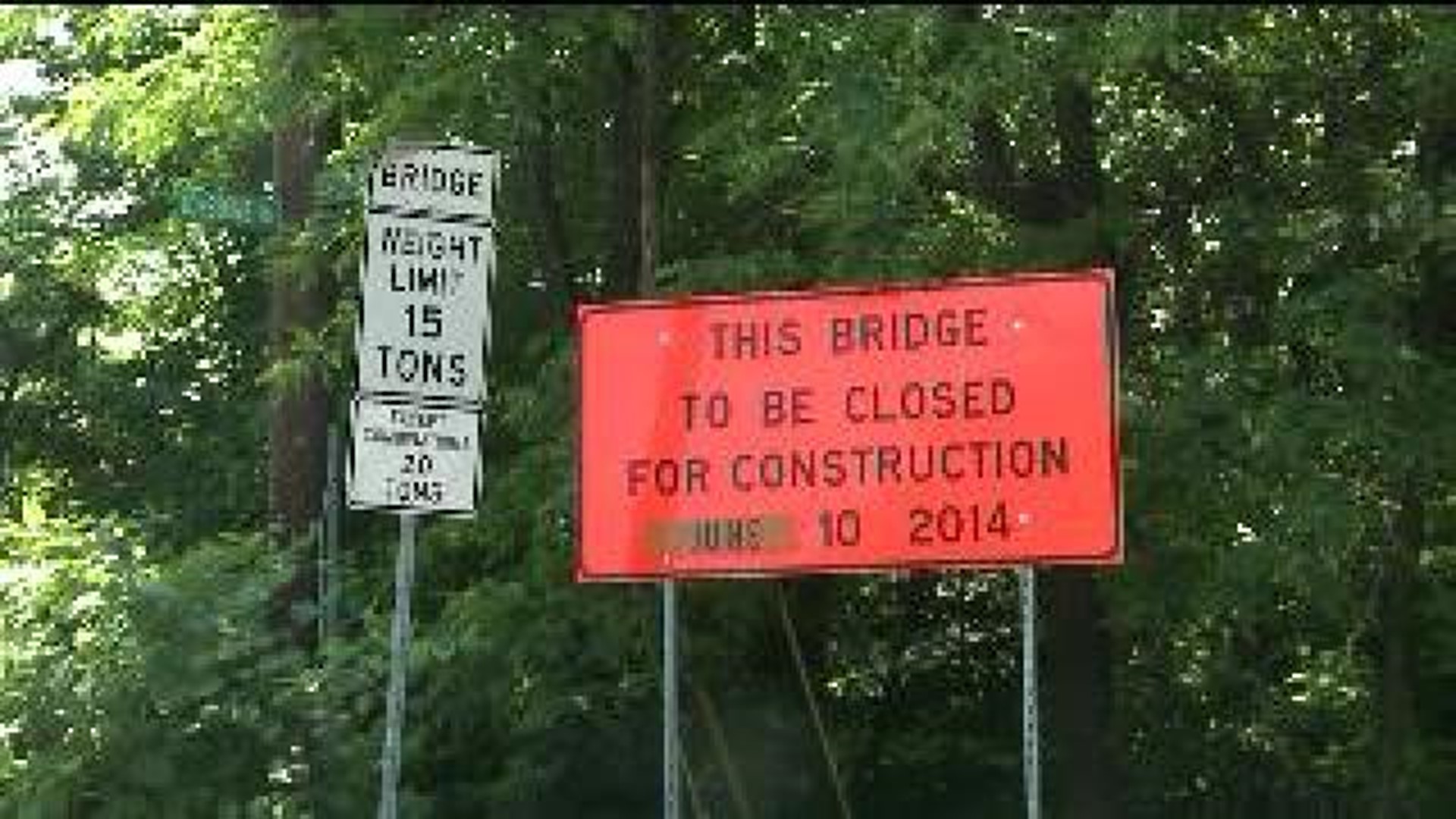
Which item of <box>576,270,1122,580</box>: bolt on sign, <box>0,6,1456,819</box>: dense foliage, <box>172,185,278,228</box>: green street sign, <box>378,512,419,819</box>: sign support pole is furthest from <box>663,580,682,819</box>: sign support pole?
<box>172,185,278,228</box>: green street sign

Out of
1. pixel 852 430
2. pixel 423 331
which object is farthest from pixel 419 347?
pixel 852 430

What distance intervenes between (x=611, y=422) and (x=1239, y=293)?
4.24m

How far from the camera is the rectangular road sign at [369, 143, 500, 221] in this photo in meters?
8.73

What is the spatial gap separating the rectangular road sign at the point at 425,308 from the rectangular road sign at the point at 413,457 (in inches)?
3.3

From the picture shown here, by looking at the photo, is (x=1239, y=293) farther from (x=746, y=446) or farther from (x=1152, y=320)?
(x=746, y=446)

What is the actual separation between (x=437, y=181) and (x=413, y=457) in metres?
1.12

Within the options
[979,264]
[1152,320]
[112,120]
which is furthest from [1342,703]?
[112,120]

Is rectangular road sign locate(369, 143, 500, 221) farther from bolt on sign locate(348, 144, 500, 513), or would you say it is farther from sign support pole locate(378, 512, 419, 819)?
sign support pole locate(378, 512, 419, 819)

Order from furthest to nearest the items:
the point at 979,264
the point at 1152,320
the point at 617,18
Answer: the point at 1152,320 → the point at 979,264 → the point at 617,18

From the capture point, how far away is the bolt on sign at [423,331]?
8430 mm

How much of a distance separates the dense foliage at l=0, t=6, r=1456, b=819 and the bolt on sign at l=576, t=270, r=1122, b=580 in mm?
1147

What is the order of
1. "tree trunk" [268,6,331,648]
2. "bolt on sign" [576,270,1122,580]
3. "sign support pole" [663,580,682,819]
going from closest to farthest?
"bolt on sign" [576,270,1122,580], "sign support pole" [663,580,682,819], "tree trunk" [268,6,331,648]

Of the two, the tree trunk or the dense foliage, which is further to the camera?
the tree trunk

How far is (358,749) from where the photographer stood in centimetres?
1049
